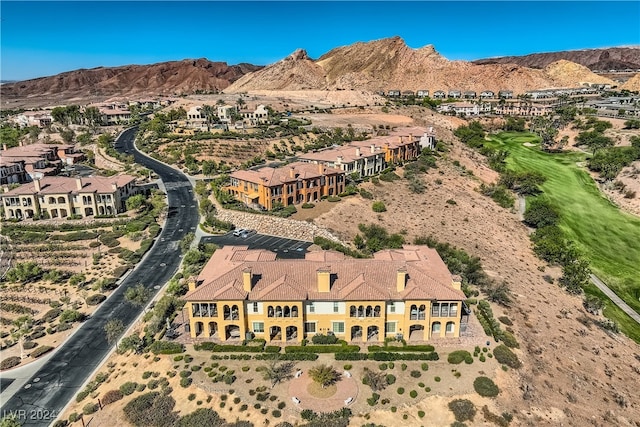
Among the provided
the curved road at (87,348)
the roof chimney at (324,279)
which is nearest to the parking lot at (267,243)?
the curved road at (87,348)

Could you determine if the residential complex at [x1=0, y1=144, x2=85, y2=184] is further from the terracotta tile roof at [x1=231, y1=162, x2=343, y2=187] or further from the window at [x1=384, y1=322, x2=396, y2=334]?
the window at [x1=384, y1=322, x2=396, y2=334]

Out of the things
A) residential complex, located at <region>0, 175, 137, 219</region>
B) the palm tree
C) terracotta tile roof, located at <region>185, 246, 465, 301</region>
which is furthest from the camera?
residential complex, located at <region>0, 175, 137, 219</region>

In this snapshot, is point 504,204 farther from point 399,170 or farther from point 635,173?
point 635,173

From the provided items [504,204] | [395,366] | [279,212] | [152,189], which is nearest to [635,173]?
[504,204]

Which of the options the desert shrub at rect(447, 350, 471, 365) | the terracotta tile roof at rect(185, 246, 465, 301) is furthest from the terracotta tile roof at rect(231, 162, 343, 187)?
the desert shrub at rect(447, 350, 471, 365)

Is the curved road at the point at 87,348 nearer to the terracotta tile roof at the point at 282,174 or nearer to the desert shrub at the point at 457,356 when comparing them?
the terracotta tile roof at the point at 282,174

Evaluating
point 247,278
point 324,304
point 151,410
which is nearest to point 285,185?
point 247,278

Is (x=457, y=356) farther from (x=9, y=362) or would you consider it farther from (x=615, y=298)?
(x=9, y=362)
